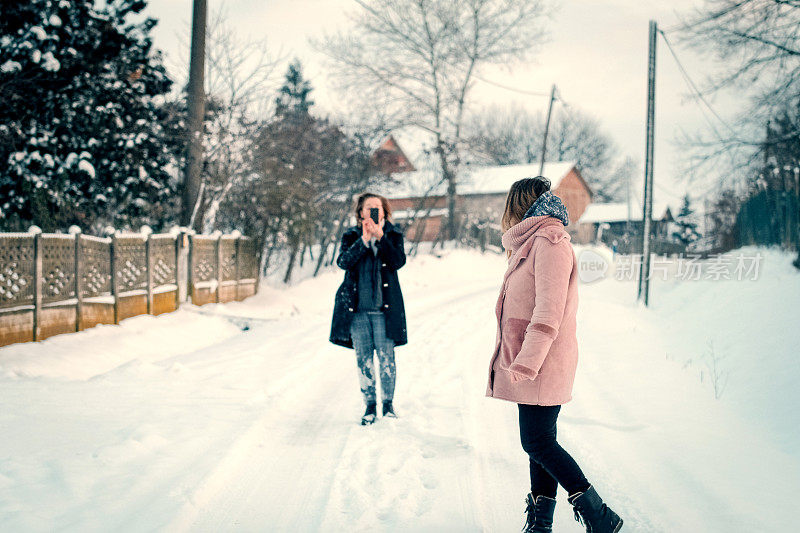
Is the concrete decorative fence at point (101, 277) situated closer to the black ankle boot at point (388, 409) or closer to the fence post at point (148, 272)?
the fence post at point (148, 272)

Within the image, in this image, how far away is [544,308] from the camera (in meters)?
2.40

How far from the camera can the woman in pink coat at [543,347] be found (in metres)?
2.41

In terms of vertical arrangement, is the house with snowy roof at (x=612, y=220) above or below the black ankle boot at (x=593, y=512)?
above

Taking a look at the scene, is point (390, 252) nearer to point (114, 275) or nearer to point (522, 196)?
point (522, 196)

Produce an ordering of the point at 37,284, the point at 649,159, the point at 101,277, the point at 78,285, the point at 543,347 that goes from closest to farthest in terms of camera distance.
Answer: the point at 543,347, the point at 37,284, the point at 78,285, the point at 101,277, the point at 649,159

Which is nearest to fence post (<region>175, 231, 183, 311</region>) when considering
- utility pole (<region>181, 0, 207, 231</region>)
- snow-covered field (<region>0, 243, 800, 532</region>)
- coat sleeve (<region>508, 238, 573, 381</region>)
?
utility pole (<region>181, 0, 207, 231</region>)

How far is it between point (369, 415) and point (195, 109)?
30.5 feet

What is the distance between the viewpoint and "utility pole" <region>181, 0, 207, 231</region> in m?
11.6

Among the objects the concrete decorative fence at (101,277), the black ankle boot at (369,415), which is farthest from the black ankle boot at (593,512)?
the concrete decorative fence at (101,277)

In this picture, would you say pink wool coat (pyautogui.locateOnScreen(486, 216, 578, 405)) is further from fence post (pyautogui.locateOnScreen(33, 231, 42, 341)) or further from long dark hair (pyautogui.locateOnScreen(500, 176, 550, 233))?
fence post (pyautogui.locateOnScreen(33, 231, 42, 341))

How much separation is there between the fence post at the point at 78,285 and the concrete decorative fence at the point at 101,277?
0.01m

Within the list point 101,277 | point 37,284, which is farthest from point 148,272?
point 37,284

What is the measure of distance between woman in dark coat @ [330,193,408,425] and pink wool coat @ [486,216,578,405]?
187 centimetres

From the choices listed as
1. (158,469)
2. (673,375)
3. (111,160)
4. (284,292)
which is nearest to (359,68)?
(284,292)
